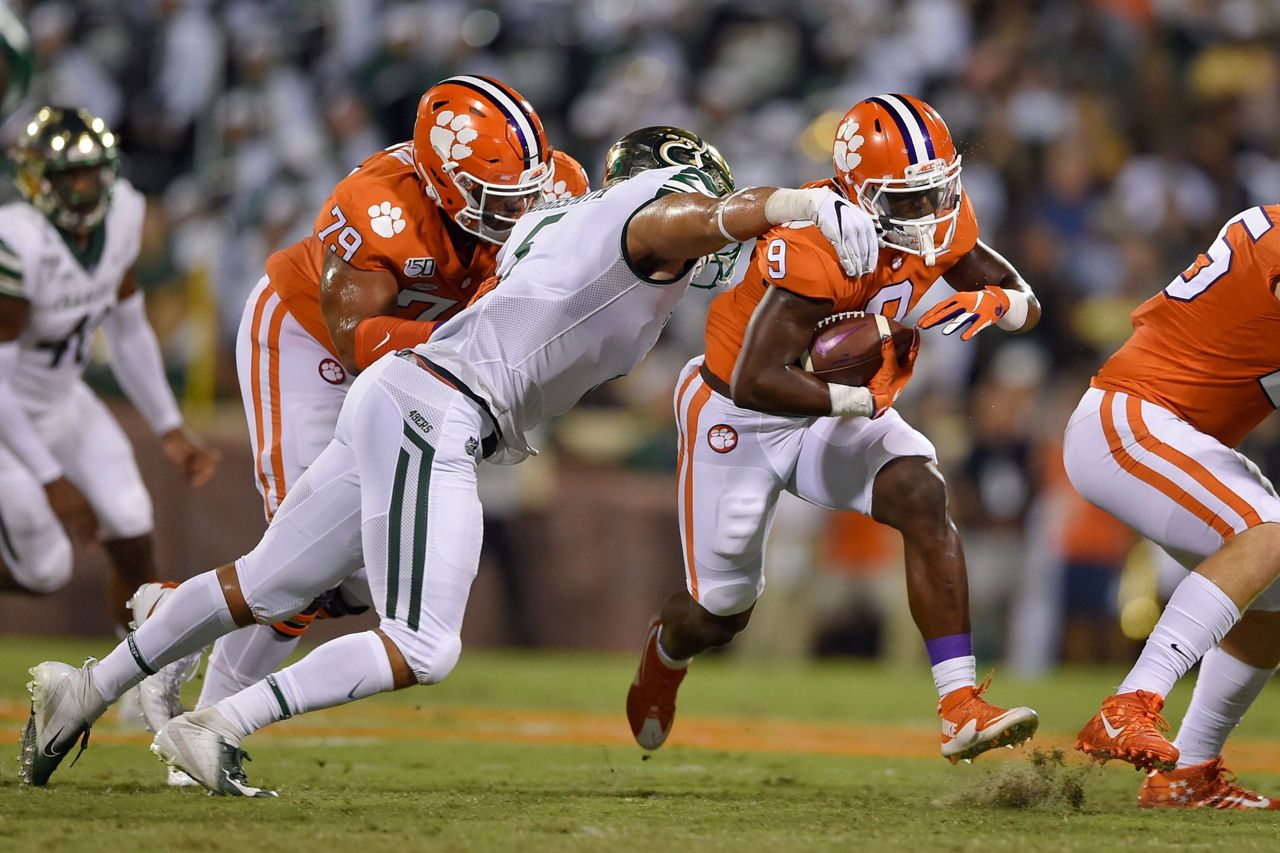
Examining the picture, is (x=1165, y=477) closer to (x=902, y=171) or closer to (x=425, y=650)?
(x=902, y=171)

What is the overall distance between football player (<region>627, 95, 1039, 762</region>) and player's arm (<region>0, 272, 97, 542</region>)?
9.12 feet

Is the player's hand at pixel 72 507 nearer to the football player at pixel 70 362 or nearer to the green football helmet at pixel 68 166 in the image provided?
the football player at pixel 70 362

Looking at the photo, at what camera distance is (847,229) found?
13.5ft

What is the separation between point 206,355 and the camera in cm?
1049

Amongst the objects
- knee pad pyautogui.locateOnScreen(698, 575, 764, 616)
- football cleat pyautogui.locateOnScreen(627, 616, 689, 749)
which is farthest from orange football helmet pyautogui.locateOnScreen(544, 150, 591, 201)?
football cleat pyautogui.locateOnScreen(627, 616, 689, 749)

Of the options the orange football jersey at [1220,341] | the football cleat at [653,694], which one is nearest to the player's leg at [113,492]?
the football cleat at [653,694]

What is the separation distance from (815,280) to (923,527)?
78 cm

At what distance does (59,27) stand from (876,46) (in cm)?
575

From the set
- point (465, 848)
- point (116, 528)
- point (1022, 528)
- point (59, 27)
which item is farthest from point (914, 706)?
point (59, 27)

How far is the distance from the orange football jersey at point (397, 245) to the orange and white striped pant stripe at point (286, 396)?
0.23 feet

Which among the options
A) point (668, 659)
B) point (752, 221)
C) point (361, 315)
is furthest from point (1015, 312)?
point (361, 315)

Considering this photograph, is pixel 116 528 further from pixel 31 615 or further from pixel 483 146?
pixel 31 615

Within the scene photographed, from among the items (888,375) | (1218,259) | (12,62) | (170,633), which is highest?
(12,62)

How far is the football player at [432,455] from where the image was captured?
4.15 meters
